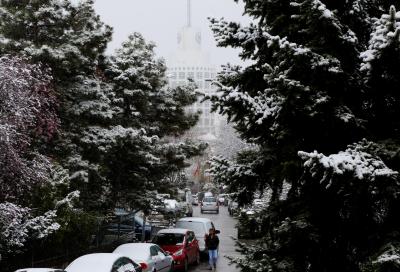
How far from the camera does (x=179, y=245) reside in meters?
19.0

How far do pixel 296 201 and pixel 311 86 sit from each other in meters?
1.81

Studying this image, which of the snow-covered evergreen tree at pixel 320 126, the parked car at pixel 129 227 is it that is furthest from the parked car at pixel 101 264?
the parked car at pixel 129 227

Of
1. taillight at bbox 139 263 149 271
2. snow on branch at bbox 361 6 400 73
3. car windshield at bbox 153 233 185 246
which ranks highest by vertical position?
snow on branch at bbox 361 6 400 73

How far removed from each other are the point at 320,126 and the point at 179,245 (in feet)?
42.2

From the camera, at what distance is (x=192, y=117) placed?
2439 centimetres

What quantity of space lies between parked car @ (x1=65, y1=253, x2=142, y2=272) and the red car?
5700 millimetres

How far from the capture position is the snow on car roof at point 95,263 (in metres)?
11.8

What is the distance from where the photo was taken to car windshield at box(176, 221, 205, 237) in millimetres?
23112

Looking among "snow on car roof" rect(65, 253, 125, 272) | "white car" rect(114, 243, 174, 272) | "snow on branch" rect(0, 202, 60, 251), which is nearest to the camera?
"snow on branch" rect(0, 202, 60, 251)

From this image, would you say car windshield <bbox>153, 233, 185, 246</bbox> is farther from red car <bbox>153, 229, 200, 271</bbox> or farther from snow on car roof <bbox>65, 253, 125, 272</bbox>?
snow on car roof <bbox>65, 253, 125, 272</bbox>

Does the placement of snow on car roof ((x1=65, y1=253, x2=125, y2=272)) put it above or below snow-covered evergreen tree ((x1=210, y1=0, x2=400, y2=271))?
below

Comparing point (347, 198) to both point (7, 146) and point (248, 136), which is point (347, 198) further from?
point (7, 146)

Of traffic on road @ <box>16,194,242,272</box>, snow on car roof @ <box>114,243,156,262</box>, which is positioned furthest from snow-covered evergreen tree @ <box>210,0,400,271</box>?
snow on car roof @ <box>114,243,156,262</box>

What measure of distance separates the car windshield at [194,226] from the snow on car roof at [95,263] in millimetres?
10778
